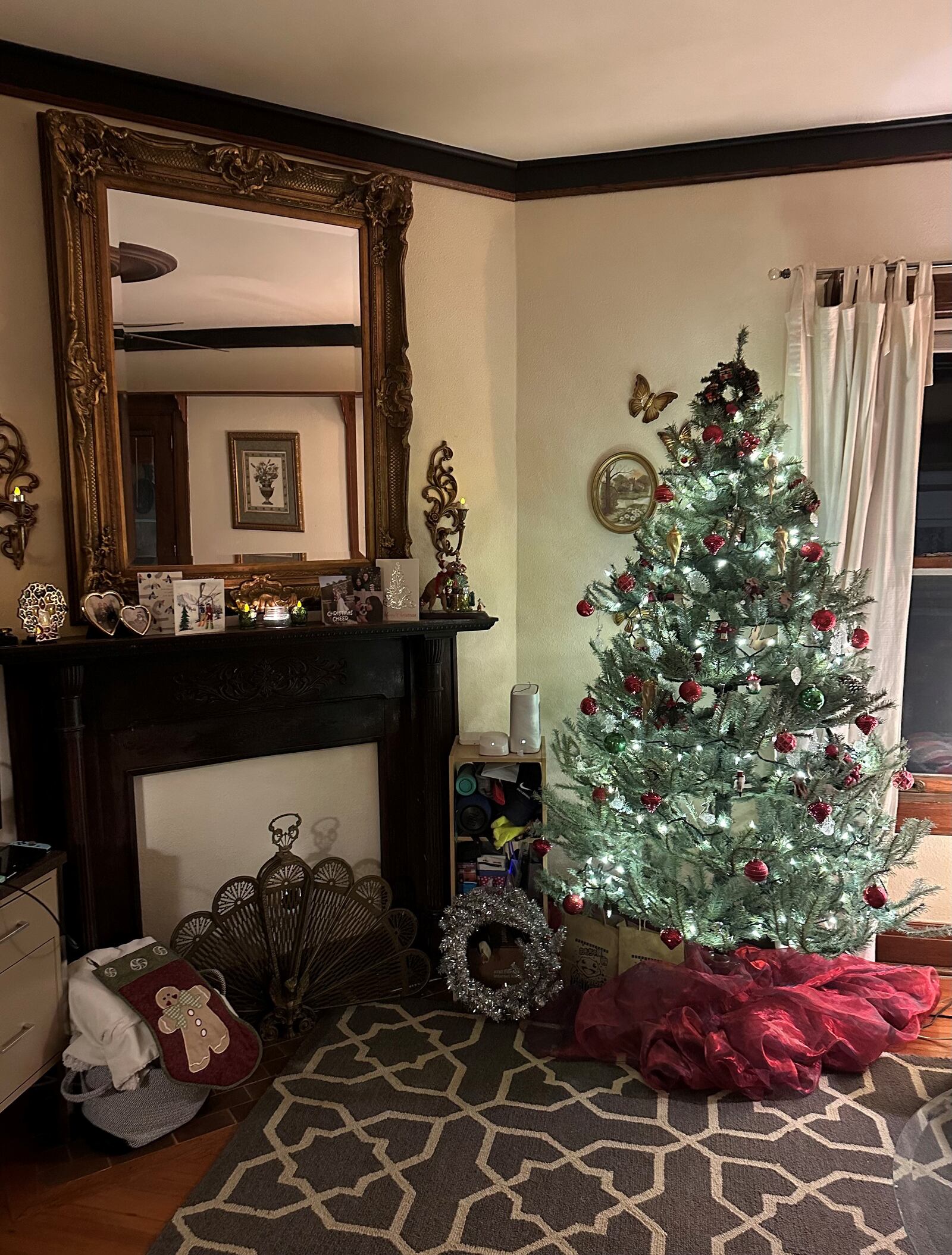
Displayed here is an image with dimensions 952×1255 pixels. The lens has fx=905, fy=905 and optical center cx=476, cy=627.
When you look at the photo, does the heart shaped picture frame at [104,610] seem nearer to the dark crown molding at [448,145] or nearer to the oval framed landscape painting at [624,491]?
the dark crown molding at [448,145]

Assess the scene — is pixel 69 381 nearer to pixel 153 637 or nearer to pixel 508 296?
pixel 153 637

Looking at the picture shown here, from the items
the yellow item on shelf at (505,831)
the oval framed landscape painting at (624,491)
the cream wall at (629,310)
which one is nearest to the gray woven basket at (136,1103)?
the yellow item on shelf at (505,831)

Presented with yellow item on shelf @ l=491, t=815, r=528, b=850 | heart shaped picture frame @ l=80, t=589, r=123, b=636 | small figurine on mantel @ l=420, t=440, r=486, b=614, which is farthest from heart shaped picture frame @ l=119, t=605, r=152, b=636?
yellow item on shelf @ l=491, t=815, r=528, b=850

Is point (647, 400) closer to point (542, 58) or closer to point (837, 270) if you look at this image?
point (837, 270)

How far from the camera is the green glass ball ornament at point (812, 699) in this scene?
2.67 metres

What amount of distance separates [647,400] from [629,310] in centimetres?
34

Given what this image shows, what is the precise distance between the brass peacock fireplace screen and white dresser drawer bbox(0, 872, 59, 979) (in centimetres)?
47

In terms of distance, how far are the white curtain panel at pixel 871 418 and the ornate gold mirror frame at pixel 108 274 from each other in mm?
1414

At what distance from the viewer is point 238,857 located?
10.2 feet

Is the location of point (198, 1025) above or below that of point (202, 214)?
below

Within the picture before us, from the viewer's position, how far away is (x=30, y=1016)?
7.67ft

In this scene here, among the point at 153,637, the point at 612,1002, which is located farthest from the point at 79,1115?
the point at 612,1002

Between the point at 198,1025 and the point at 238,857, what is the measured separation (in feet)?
2.14

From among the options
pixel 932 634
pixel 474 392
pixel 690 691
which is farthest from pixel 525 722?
pixel 932 634
